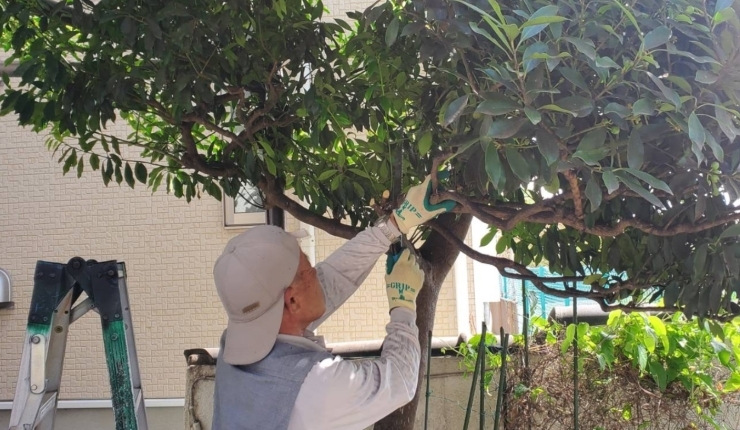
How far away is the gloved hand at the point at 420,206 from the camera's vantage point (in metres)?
1.97

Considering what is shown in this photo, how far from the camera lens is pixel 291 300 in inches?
77.0

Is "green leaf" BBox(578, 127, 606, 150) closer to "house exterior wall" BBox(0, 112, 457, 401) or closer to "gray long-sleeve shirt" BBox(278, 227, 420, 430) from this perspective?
"gray long-sleeve shirt" BBox(278, 227, 420, 430)

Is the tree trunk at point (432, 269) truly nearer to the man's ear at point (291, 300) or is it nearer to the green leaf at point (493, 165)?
the man's ear at point (291, 300)

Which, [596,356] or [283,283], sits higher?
[283,283]

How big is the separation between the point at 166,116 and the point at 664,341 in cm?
240

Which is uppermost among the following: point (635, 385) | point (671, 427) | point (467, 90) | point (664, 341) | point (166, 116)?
point (166, 116)

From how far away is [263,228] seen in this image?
6.52 ft

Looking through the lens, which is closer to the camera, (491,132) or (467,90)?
(491,132)

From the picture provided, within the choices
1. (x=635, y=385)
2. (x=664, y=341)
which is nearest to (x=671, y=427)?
(x=635, y=385)

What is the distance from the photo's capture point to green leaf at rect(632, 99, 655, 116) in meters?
1.16

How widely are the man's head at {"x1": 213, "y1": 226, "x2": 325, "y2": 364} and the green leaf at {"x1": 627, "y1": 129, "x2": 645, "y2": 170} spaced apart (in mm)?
1004

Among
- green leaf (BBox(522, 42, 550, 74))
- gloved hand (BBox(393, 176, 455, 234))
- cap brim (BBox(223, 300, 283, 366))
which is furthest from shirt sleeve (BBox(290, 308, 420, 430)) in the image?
green leaf (BBox(522, 42, 550, 74))

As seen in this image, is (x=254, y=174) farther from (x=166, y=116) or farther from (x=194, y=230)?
(x=194, y=230)

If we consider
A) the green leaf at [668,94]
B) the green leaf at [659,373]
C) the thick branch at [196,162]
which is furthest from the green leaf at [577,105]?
the green leaf at [659,373]
